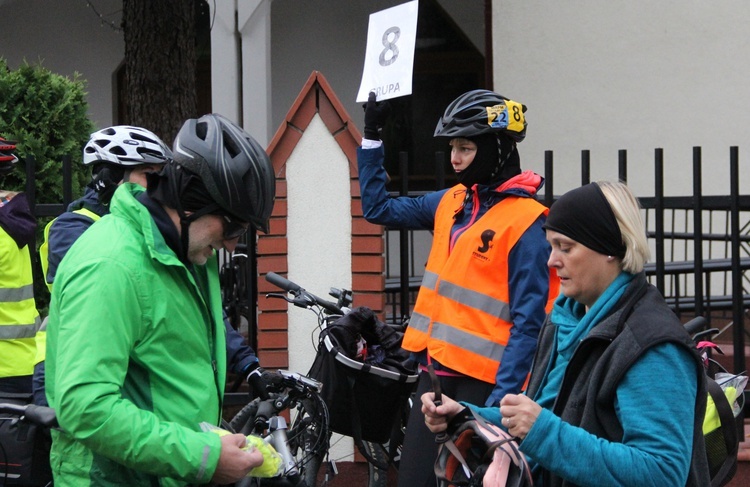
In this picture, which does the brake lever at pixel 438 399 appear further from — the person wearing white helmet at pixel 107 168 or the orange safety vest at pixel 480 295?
the person wearing white helmet at pixel 107 168

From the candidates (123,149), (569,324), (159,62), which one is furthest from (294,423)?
(159,62)

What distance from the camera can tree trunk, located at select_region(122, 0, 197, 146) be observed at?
6848 millimetres

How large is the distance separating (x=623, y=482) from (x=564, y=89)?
24.4ft

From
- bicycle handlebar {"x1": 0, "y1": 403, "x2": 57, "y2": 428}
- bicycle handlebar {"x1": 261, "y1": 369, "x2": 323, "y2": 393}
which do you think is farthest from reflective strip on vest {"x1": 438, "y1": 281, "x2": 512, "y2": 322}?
bicycle handlebar {"x1": 0, "y1": 403, "x2": 57, "y2": 428}

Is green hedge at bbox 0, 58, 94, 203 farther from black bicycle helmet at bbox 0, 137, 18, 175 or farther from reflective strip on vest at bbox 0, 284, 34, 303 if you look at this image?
reflective strip on vest at bbox 0, 284, 34, 303

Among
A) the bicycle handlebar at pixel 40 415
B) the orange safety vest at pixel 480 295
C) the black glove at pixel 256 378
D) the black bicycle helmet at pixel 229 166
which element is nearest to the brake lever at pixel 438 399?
the black bicycle helmet at pixel 229 166

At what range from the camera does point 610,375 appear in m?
2.24

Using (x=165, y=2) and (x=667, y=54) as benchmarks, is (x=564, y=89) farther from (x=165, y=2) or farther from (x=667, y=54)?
(x=165, y=2)

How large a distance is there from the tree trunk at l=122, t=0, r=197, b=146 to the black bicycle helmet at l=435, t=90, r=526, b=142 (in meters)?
3.60

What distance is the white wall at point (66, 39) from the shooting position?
37.8ft

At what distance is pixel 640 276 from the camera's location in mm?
2426

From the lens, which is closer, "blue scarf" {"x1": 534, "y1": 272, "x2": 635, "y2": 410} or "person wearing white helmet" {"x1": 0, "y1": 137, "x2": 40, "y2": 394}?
"blue scarf" {"x1": 534, "y1": 272, "x2": 635, "y2": 410}

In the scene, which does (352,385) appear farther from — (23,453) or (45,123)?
(45,123)

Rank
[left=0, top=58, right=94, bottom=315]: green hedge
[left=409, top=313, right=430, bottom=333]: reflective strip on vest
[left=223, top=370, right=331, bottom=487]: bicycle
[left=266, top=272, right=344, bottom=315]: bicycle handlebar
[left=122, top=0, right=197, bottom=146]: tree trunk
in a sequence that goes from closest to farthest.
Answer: [left=223, top=370, right=331, bottom=487]: bicycle < [left=409, top=313, right=430, bottom=333]: reflective strip on vest < [left=266, top=272, right=344, bottom=315]: bicycle handlebar < [left=0, top=58, right=94, bottom=315]: green hedge < [left=122, top=0, right=197, bottom=146]: tree trunk
